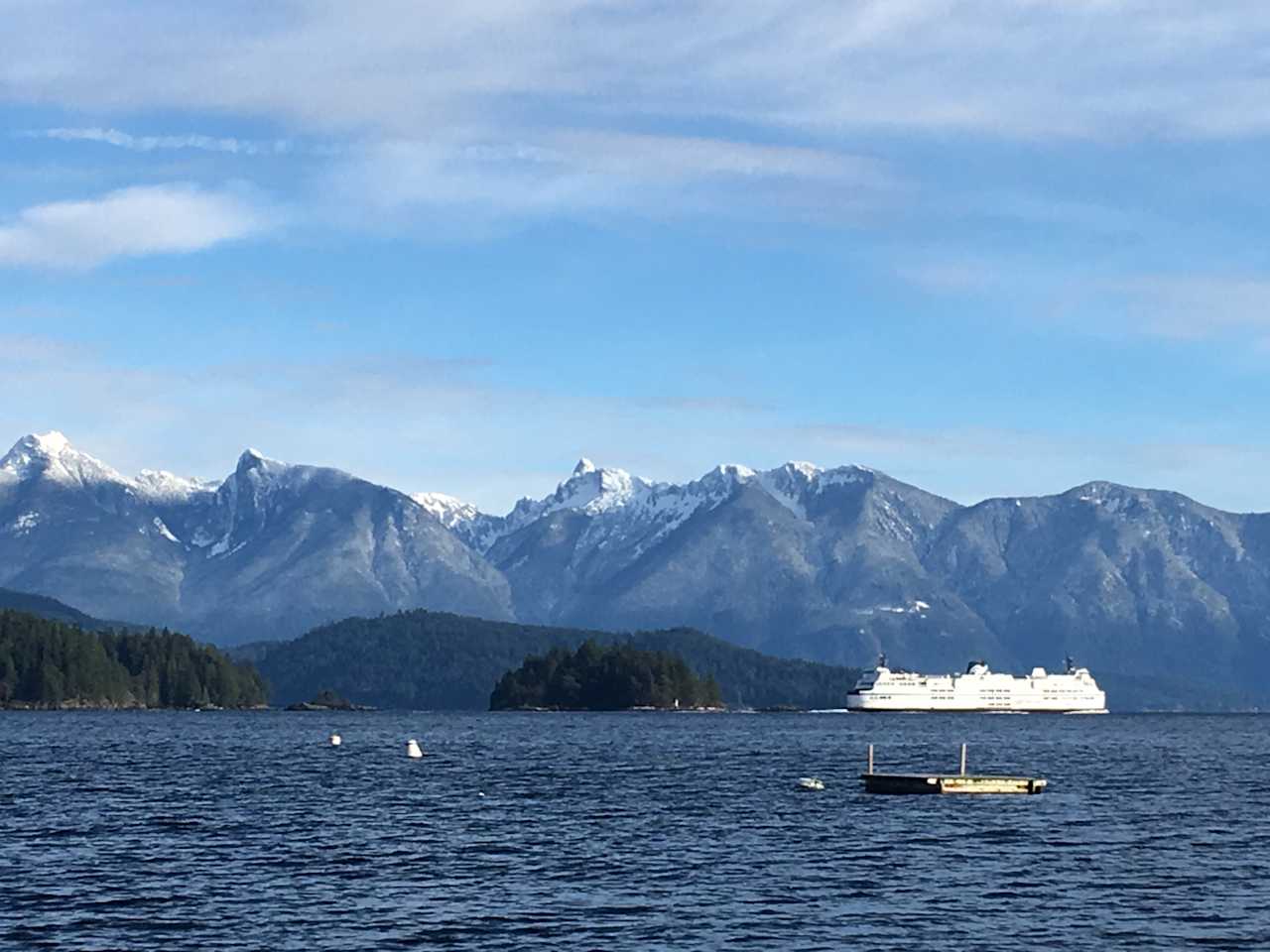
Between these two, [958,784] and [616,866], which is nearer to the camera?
[616,866]

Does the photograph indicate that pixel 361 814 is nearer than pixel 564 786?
Yes

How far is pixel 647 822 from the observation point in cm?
11619

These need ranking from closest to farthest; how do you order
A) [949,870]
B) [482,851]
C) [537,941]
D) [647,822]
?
[537,941] → [949,870] → [482,851] → [647,822]

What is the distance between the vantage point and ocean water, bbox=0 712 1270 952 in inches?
2911

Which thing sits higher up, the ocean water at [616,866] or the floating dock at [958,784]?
the floating dock at [958,784]

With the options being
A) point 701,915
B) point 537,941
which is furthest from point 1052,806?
point 537,941

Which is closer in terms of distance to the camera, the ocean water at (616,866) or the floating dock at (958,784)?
the ocean water at (616,866)

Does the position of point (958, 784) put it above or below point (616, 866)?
above

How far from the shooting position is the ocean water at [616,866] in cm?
7394

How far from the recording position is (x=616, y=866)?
93188 mm

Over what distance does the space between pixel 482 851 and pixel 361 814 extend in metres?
23.7

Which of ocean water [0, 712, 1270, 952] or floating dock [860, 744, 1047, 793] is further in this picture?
floating dock [860, 744, 1047, 793]

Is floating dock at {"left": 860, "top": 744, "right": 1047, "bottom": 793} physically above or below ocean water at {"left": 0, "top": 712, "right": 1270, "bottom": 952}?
above

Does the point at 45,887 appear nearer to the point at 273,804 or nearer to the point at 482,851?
the point at 482,851
